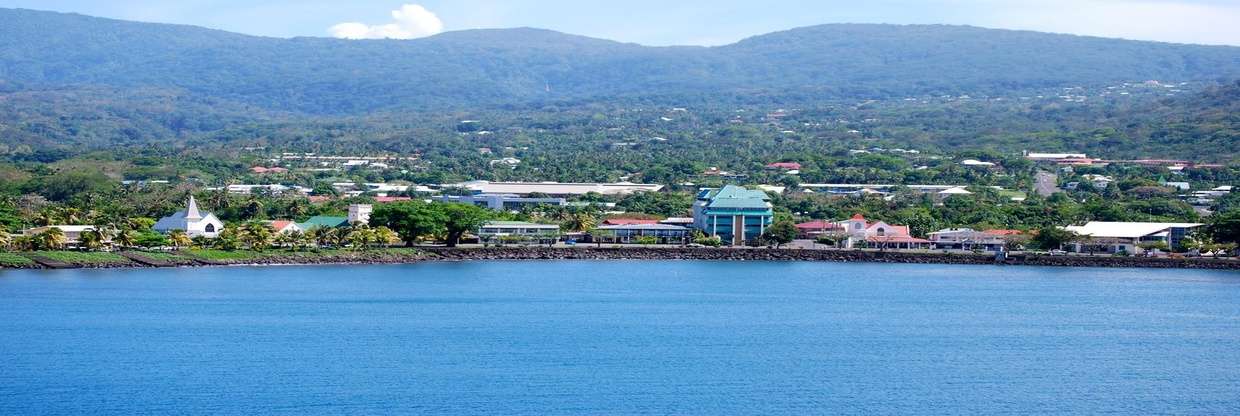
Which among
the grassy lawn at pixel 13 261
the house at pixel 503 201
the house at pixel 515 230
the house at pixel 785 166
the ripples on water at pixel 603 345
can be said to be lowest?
the ripples on water at pixel 603 345

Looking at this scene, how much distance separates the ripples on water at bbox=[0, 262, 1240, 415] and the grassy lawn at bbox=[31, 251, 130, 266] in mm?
1853

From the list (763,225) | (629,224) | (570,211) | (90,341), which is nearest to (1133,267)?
(763,225)

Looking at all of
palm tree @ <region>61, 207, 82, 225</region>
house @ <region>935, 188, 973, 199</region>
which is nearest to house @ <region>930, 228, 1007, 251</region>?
house @ <region>935, 188, 973, 199</region>

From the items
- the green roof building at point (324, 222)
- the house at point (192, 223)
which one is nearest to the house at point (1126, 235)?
the green roof building at point (324, 222)

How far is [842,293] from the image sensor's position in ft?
158

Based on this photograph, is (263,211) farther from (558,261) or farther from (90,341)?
(90,341)

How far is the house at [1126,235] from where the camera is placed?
6469 cm

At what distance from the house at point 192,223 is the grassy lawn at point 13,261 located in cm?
890

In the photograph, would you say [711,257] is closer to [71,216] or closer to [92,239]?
[92,239]

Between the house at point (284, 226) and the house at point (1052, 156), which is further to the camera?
the house at point (1052, 156)

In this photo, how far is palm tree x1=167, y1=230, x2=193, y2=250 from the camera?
190ft

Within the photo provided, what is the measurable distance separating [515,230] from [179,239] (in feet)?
46.5

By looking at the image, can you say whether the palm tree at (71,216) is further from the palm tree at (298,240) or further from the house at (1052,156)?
the house at (1052,156)

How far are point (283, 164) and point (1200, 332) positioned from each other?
7925cm
